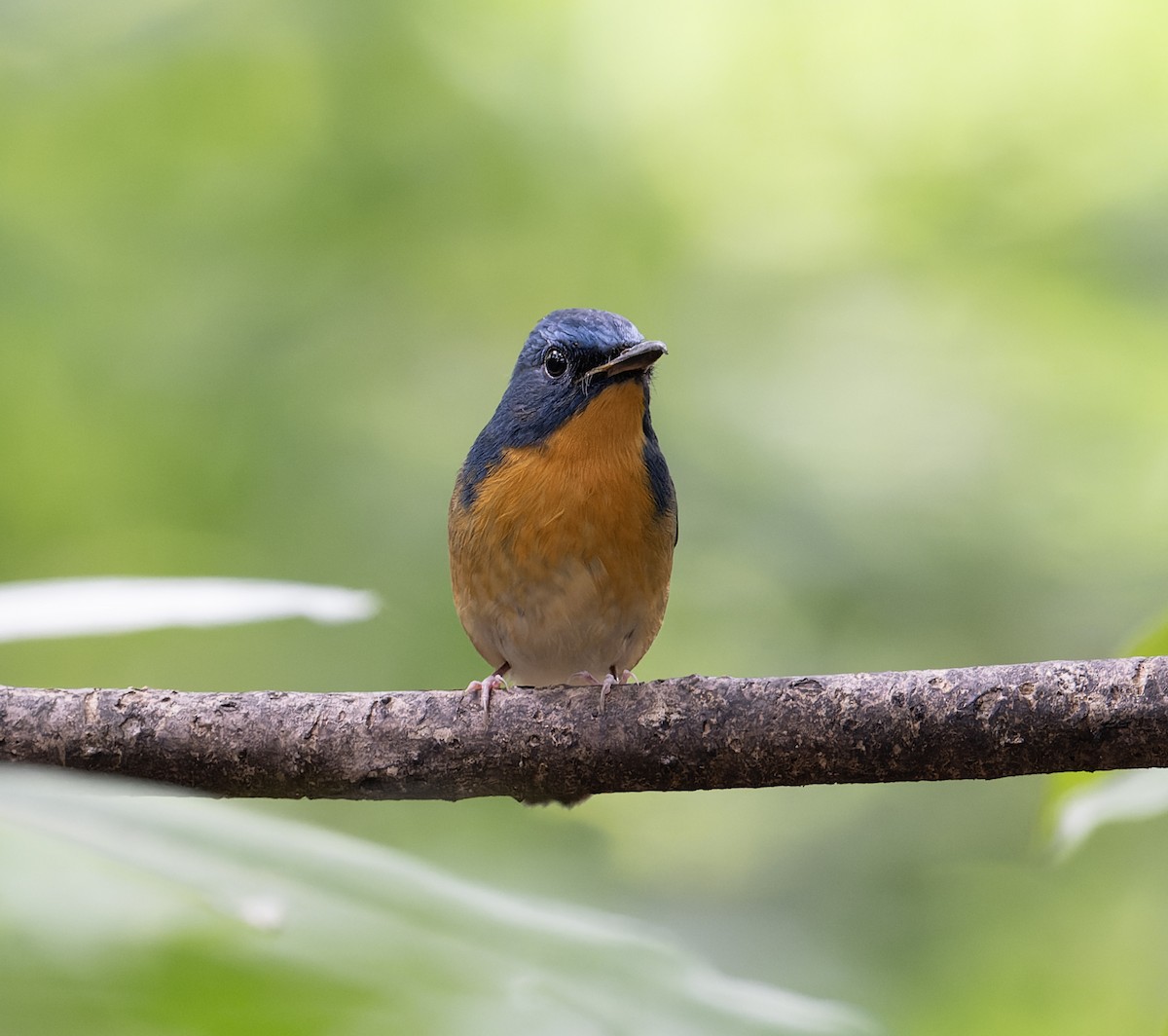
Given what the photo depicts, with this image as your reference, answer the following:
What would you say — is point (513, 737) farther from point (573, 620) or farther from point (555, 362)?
point (555, 362)

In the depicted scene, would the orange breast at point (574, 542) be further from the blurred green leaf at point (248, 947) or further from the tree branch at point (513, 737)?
the blurred green leaf at point (248, 947)

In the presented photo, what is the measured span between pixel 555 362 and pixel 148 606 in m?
2.67

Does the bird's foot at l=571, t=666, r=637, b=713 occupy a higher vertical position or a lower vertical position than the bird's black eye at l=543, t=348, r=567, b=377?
lower

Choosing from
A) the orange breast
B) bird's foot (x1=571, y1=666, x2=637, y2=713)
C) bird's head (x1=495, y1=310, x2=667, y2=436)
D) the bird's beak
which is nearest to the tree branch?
bird's foot (x1=571, y1=666, x2=637, y2=713)

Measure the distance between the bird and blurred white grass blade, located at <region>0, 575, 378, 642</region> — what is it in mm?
2098

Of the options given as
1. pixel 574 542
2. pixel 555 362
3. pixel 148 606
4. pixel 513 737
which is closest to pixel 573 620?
pixel 574 542

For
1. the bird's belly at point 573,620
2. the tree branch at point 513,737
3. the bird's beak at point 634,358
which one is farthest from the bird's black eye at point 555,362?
the tree branch at point 513,737

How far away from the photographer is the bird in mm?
4332

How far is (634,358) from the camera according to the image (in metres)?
4.12

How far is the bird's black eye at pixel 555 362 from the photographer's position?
449cm

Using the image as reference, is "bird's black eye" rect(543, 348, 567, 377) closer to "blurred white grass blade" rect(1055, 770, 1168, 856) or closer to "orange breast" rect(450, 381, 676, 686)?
"orange breast" rect(450, 381, 676, 686)

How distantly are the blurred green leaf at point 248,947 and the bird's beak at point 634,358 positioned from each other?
3.12 metres

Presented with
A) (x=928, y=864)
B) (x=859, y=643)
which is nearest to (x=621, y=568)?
(x=859, y=643)

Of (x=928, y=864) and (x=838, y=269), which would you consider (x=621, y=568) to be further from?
(x=838, y=269)
